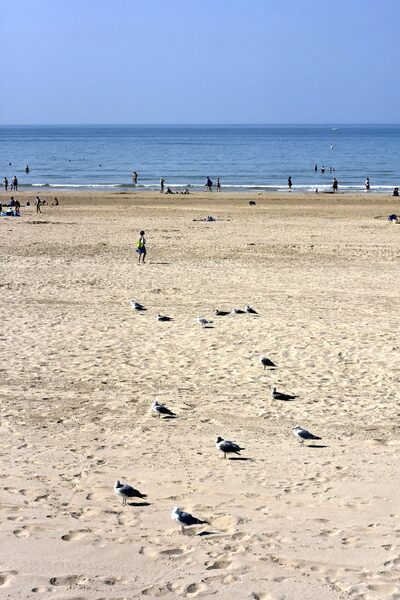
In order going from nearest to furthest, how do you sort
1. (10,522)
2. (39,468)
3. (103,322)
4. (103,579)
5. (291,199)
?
(103,579), (10,522), (39,468), (103,322), (291,199)

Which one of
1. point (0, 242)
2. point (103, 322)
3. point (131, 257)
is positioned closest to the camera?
point (103, 322)

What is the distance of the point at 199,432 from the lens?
10.0 m

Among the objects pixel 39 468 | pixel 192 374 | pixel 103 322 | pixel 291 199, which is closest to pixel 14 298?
pixel 103 322

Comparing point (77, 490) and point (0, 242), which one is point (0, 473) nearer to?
point (77, 490)

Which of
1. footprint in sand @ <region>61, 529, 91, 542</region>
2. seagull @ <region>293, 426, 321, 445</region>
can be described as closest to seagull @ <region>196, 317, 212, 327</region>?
seagull @ <region>293, 426, 321, 445</region>

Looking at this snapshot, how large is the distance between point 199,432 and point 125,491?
2.32 meters

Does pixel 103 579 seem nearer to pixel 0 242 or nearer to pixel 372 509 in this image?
pixel 372 509

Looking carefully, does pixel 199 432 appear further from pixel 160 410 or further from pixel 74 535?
pixel 74 535

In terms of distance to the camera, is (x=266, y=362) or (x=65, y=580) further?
(x=266, y=362)

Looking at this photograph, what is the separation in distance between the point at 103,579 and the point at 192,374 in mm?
6084

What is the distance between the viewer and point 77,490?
325 inches

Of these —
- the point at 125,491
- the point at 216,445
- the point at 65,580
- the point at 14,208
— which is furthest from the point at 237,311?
the point at 14,208

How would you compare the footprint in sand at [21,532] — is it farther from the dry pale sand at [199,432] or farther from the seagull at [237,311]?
the seagull at [237,311]

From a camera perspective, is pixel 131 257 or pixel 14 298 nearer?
pixel 14 298
